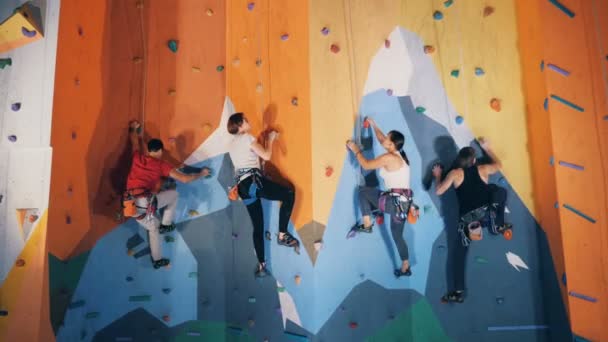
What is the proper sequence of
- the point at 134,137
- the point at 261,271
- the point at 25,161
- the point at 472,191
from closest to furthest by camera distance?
1. the point at 25,161
2. the point at 472,191
3. the point at 261,271
4. the point at 134,137

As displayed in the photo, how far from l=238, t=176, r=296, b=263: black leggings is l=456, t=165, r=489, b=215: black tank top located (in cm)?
143

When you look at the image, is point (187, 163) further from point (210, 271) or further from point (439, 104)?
point (439, 104)

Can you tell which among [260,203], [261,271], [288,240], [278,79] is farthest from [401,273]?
[278,79]

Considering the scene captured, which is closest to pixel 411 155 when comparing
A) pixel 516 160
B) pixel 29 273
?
pixel 516 160

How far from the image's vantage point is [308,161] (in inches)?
145

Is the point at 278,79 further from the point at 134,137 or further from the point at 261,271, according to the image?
the point at 261,271

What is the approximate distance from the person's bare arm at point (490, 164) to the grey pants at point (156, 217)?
274 centimetres

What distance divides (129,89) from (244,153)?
1382 millimetres

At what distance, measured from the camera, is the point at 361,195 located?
3.52 m

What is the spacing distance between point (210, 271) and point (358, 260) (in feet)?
4.50

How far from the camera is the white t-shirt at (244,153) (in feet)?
11.4

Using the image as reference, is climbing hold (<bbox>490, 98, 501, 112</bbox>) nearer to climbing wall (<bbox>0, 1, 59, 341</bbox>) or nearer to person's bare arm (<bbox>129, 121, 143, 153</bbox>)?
person's bare arm (<bbox>129, 121, 143, 153</bbox>)

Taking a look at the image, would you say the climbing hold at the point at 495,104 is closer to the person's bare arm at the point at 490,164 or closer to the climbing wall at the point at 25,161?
the person's bare arm at the point at 490,164

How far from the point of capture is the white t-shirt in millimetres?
3480
